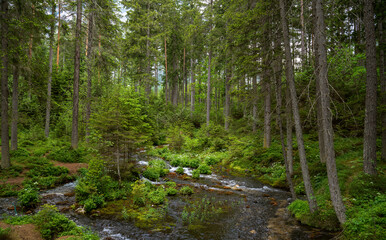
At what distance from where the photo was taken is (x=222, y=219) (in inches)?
310

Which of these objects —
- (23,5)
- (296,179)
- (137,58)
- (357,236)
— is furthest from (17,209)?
(137,58)

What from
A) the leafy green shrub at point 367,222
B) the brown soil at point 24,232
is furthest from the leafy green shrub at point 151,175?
the leafy green shrub at point 367,222

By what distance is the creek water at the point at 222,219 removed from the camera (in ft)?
21.9

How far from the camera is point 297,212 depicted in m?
7.88

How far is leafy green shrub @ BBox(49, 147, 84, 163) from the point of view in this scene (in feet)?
44.7

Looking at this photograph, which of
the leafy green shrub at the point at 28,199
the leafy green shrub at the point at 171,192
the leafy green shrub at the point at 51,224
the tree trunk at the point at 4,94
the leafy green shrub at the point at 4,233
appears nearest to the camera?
the leafy green shrub at the point at 4,233

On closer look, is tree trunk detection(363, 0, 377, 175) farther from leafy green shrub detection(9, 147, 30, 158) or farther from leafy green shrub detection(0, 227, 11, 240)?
leafy green shrub detection(9, 147, 30, 158)

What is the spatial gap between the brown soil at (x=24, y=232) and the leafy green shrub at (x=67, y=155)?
873cm

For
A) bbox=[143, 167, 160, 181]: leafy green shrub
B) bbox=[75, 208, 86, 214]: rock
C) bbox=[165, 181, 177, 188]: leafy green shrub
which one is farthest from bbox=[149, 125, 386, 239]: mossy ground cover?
bbox=[75, 208, 86, 214]: rock

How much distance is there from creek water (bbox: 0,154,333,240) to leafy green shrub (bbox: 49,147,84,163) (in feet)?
11.0

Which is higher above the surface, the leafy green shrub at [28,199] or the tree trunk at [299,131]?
the tree trunk at [299,131]

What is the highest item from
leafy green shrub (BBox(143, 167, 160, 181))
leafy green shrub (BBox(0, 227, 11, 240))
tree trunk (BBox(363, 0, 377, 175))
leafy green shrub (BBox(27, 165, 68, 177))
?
tree trunk (BBox(363, 0, 377, 175))

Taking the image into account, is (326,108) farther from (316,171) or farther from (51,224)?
(51,224)

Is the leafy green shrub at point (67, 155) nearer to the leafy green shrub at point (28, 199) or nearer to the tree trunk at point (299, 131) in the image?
the leafy green shrub at point (28, 199)
